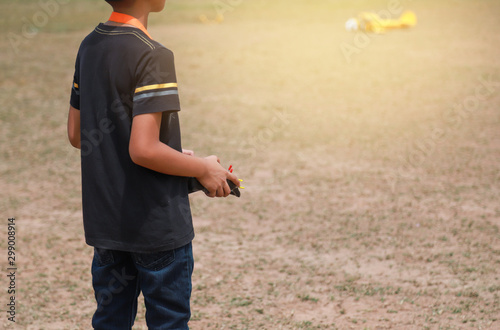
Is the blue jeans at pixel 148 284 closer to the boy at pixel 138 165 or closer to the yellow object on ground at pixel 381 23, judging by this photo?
the boy at pixel 138 165

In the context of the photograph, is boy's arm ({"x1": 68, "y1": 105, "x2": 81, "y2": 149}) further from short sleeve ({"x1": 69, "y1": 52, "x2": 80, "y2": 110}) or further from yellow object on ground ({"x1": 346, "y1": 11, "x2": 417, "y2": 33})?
yellow object on ground ({"x1": 346, "y1": 11, "x2": 417, "y2": 33})

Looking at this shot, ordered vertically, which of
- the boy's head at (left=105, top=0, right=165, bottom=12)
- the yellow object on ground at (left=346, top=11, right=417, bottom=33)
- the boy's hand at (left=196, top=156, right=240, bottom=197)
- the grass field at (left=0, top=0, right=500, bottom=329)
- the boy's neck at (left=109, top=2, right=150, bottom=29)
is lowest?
the grass field at (left=0, top=0, right=500, bottom=329)

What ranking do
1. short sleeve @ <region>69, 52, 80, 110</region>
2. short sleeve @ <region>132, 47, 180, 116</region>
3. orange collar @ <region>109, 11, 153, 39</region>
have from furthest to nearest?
1. short sleeve @ <region>69, 52, 80, 110</region>
2. orange collar @ <region>109, 11, 153, 39</region>
3. short sleeve @ <region>132, 47, 180, 116</region>

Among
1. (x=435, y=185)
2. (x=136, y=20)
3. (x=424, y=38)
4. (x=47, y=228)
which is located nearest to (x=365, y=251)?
(x=435, y=185)

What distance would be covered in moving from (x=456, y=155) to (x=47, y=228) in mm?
4109

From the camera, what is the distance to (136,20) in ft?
6.25

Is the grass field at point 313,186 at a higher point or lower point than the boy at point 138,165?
lower

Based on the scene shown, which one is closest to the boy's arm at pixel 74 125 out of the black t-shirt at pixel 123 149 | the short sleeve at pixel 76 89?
the short sleeve at pixel 76 89

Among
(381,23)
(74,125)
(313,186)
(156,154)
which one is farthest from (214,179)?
(381,23)

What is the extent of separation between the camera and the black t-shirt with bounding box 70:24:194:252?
5.97 ft

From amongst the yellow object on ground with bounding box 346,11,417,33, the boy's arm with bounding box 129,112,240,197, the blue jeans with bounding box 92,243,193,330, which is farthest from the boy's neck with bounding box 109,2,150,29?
the yellow object on ground with bounding box 346,11,417,33

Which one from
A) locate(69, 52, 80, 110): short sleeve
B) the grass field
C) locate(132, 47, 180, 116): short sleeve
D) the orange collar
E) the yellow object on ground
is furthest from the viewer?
the yellow object on ground

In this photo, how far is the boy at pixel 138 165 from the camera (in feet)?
5.93

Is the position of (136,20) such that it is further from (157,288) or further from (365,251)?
(365,251)
